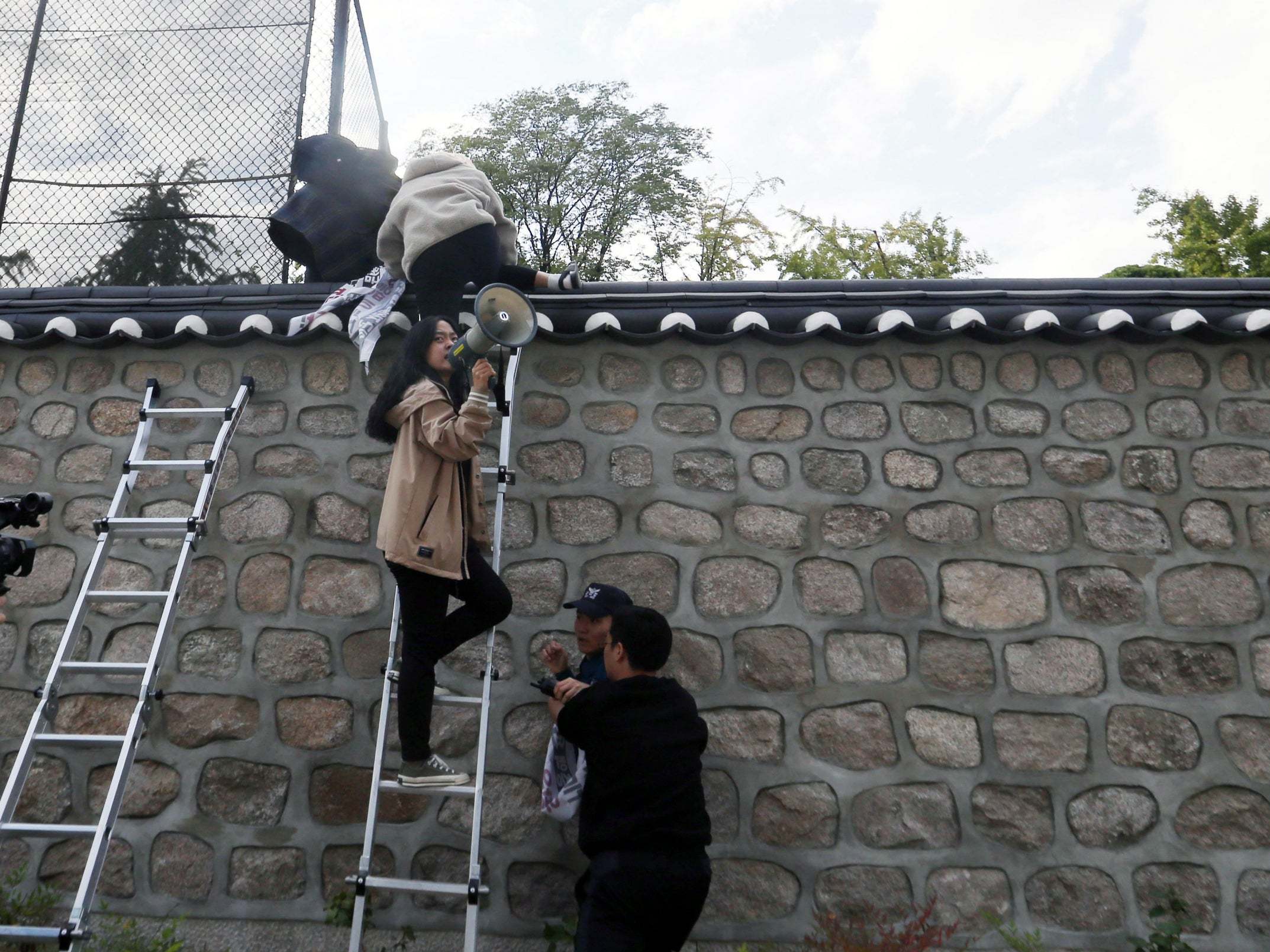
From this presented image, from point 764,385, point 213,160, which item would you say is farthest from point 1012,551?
point 213,160

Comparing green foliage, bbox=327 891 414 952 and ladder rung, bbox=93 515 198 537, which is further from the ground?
ladder rung, bbox=93 515 198 537

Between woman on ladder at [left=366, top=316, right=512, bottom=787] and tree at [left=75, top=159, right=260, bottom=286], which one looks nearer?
A: woman on ladder at [left=366, top=316, right=512, bottom=787]

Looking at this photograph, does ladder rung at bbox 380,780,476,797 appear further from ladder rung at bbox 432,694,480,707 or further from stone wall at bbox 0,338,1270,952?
stone wall at bbox 0,338,1270,952

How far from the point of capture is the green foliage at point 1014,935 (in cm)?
323

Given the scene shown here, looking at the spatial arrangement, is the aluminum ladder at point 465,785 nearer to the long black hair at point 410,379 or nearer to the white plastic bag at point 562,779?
the white plastic bag at point 562,779

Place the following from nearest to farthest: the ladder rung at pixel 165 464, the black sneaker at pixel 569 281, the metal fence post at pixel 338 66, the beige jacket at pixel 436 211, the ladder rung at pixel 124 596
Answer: the ladder rung at pixel 124 596 → the ladder rung at pixel 165 464 → the beige jacket at pixel 436 211 → the black sneaker at pixel 569 281 → the metal fence post at pixel 338 66

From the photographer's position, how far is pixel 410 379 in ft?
10.5

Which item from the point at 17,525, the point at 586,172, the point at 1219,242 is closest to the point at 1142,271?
the point at 1219,242

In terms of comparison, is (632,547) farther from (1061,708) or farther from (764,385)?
(1061,708)

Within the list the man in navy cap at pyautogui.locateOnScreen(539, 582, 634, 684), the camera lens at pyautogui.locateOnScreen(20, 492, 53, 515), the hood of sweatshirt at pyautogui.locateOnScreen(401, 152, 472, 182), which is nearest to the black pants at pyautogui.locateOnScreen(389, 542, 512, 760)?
the man in navy cap at pyautogui.locateOnScreen(539, 582, 634, 684)

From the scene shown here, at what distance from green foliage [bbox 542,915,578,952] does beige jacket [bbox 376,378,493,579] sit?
1.26 meters

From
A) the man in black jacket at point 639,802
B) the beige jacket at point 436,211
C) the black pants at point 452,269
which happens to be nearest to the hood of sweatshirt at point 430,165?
the beige jacket at point 436,211

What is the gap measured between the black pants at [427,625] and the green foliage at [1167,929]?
2.45 m

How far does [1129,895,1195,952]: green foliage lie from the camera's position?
3186 mm
